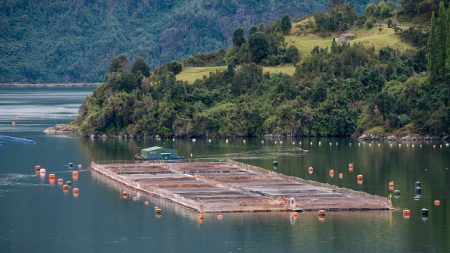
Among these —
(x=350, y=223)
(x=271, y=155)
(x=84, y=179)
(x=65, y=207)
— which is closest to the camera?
(x=350, y=223)

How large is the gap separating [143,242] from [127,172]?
4372 centimetres

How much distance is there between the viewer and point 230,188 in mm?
138500

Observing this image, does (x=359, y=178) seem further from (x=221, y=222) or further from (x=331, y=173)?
(x=221, y=222)

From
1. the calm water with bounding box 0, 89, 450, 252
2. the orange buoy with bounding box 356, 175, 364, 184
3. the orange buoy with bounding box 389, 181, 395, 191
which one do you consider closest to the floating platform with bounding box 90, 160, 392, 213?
the calm water with bounding box 0, 89, 450, 252

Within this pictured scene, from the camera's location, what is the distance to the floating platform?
12450 centimetres

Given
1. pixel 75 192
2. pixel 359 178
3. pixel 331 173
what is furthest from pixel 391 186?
pixel 75 192

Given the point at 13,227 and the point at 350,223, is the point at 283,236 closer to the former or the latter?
the point at 350,223

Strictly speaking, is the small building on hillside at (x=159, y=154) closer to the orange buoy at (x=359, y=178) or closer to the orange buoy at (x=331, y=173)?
the orange buoy at (x=331, y=173)

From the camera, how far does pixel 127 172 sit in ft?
511

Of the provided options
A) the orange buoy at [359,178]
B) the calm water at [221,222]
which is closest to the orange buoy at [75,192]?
the calm water at [221,222]

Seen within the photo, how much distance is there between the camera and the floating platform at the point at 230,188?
12450 cm

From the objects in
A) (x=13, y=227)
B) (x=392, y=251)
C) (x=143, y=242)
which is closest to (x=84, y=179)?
(x=13, y=227)

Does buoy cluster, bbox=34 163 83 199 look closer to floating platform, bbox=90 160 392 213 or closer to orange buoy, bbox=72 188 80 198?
orange buoy, bbox=72 188 80 198

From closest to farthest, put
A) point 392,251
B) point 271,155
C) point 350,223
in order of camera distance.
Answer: point 392,251 < point 350,223 < point 271,155
